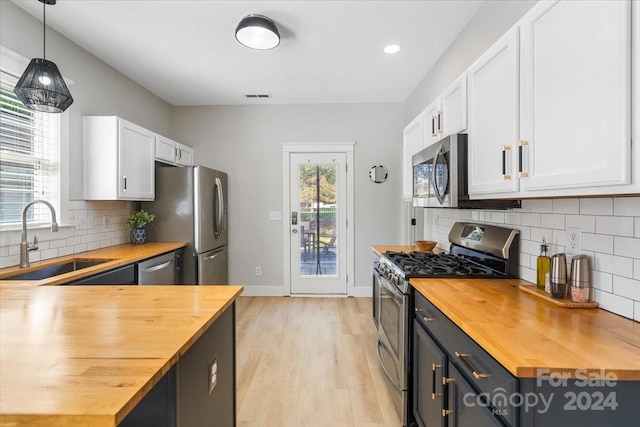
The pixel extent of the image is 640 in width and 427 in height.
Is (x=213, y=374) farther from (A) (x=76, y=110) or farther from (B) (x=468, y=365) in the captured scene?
(A) (x=76, y=110)

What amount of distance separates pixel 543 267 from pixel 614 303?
35 cm

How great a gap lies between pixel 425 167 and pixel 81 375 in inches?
88.5

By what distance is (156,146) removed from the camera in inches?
142

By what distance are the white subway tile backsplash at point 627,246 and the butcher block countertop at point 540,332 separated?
0.25m

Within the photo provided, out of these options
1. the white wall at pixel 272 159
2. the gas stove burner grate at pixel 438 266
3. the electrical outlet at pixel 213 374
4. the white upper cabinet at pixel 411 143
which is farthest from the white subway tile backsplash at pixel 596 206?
the white wall at pixel 272 159

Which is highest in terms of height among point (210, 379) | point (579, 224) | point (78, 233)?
point (579, 224)

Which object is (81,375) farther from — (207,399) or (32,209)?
(32,209)

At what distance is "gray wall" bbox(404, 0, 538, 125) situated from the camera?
2006 millimetres

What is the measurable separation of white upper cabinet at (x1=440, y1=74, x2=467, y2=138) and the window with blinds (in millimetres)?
3022

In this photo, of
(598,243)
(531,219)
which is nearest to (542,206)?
(531,219)

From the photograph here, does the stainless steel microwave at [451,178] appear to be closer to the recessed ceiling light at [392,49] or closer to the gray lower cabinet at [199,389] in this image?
the recessed ceiling light at [392,49]

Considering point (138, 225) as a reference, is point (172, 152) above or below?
above

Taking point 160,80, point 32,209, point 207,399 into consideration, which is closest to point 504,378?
point 207,399

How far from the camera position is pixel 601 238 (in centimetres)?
136
